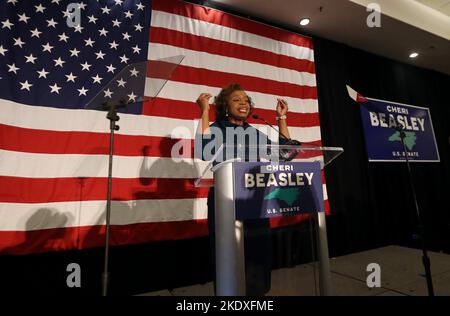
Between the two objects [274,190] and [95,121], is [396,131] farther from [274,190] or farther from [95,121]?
[95,121]

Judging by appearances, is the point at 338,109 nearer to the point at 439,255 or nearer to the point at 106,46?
the point at 439,255

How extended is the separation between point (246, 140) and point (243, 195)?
0.63 meters

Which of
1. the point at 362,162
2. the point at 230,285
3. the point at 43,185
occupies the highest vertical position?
the point at 362,162

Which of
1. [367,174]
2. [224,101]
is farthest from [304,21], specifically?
[367,174]

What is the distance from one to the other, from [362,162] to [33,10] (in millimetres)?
3482

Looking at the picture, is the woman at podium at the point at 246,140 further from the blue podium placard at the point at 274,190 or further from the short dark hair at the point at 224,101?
the blue podium placard at the point at 274,190

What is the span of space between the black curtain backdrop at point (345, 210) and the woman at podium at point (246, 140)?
0.25 ft

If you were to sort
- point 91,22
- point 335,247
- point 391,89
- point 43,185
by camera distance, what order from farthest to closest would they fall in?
point 391,89
point 335,247
point 91,22
point 43,185

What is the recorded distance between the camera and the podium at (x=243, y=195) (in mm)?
852

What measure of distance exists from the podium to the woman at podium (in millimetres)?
75

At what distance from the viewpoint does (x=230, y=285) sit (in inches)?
33.2

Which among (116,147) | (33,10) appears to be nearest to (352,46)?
(116,147)

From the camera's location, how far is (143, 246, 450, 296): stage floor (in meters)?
1.05

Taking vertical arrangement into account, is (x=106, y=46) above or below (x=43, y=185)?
above
